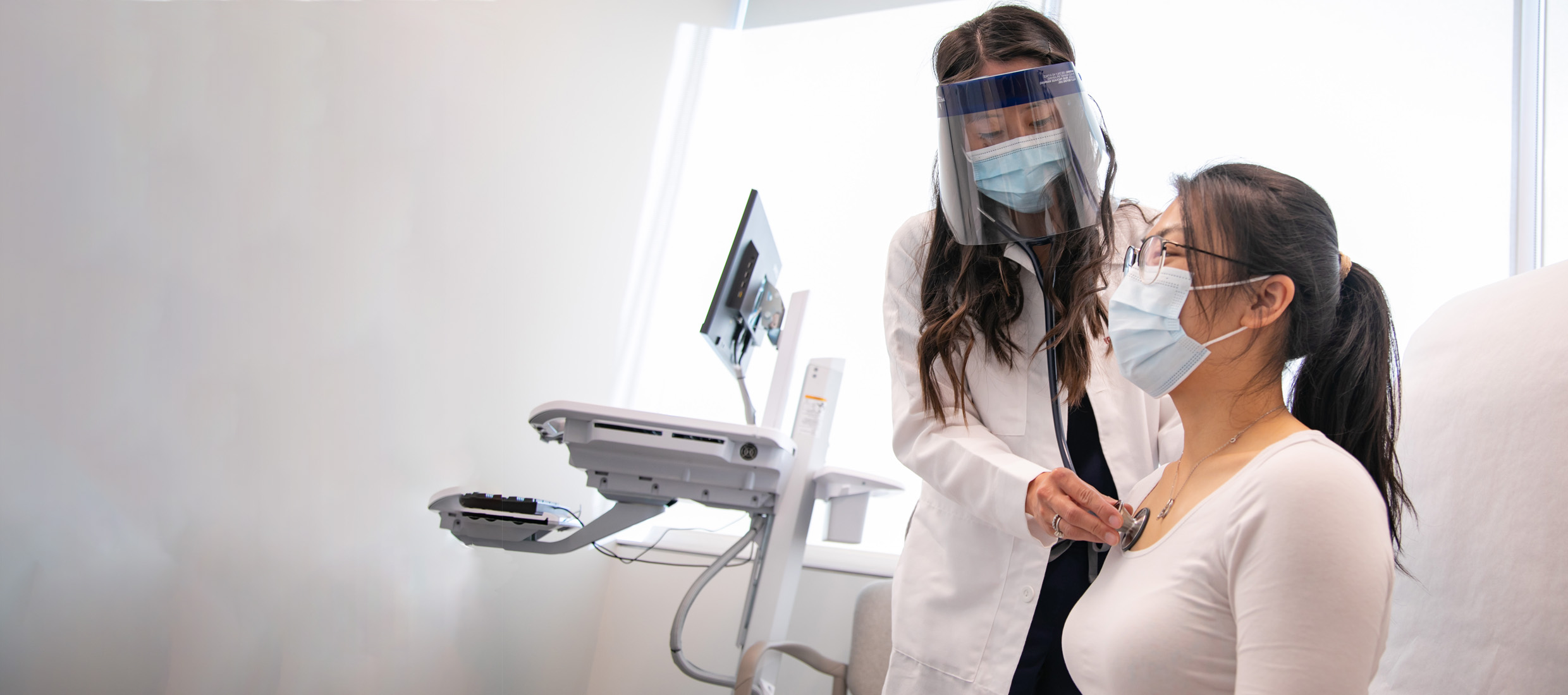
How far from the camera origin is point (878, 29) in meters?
3.44

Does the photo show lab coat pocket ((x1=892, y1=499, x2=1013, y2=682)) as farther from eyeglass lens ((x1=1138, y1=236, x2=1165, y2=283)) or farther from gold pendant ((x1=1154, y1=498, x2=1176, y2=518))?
eyeglass lens ((x1=1138, y1=236, x2=1165, y2=283))

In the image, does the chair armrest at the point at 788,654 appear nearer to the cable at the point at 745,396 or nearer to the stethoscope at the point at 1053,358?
the cable at the point at 745,396

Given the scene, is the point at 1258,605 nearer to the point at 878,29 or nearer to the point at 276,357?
the point at 276,357

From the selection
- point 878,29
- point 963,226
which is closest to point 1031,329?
point 963,226

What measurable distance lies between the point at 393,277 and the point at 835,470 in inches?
45.3

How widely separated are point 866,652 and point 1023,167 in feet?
4.86

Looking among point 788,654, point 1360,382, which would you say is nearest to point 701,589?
point 788,654

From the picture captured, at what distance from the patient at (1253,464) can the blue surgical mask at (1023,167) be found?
0.15 metres

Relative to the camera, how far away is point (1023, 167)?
104cm

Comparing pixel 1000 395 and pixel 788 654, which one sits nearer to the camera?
pixel 1000 395

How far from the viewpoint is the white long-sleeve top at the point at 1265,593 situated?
628mm

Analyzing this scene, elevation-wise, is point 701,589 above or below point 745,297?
below

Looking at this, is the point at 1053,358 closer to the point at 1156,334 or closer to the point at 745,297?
the point at 1156,334

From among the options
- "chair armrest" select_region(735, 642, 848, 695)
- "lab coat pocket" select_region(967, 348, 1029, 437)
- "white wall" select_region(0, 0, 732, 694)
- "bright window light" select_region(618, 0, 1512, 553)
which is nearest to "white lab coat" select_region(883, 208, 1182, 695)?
"lab coat pocket" select_region(967, 348, 1029, 437)
